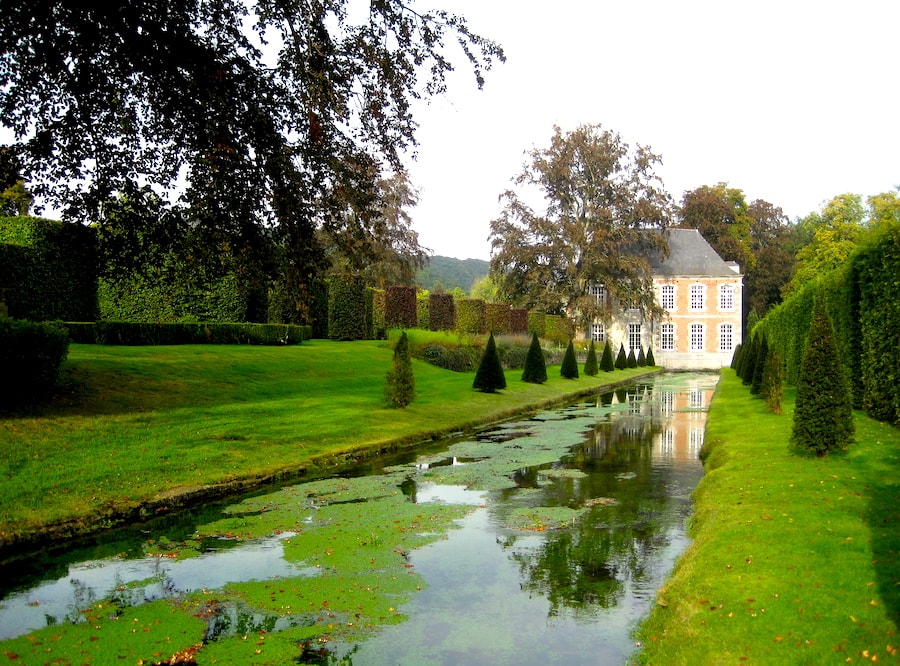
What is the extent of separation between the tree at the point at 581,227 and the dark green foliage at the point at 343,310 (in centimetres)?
2885

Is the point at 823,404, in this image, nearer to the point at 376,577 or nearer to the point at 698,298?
the point at 376,577

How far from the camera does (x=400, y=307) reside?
32.8 meters

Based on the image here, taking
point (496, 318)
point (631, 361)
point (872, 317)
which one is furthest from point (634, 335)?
point (872, 317)

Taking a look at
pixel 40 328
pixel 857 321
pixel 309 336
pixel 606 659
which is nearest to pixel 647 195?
pixel 309 336

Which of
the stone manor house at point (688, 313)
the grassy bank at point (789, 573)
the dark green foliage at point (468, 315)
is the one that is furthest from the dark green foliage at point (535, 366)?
the stone manor house at point (688, 313)

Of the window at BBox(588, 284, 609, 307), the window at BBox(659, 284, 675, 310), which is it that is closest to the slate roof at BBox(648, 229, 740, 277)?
the window at BBox(659, 284, 675, 310)

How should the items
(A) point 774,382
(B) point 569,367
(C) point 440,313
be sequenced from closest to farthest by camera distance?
(A) point 774,382, (B) point 569,367, (C) point 440,313

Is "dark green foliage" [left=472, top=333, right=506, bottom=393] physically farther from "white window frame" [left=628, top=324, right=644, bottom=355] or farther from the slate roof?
the slate roof

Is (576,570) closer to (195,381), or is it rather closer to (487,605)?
(487,605)

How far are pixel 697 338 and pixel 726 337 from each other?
2.49 m

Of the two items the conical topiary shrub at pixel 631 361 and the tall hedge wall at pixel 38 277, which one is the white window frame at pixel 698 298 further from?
the tall hedge wall at pixel 38 277

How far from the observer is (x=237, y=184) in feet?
33.1

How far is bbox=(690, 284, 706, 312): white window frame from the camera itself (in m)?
62.0

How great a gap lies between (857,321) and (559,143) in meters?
44.7
